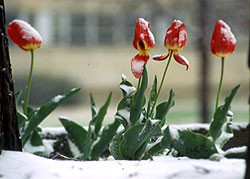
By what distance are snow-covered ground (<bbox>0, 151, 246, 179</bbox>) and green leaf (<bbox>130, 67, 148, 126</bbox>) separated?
0.19 m

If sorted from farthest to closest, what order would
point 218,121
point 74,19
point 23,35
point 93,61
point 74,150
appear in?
point 74,19, point 93,61, point 74,150, point 23,35, point 218,121

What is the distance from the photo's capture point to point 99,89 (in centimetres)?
1036

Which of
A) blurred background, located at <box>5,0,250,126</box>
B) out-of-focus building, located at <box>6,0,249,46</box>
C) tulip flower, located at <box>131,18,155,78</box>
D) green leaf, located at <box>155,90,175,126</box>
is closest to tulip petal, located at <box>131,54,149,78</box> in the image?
tulip flower, located at <box>131,18,155,78</box>

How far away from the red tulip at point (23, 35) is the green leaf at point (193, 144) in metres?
0.51

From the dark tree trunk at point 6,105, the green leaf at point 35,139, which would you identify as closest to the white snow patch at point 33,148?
the green leaf at point 35,139

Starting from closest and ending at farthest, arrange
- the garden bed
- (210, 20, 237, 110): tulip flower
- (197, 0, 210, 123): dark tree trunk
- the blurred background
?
(210, 20, 237, 110): tulip flower, the garden bed, (197, 0, 210, 123): dark tree trunk, the blurred background

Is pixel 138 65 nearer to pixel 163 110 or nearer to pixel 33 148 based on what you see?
pixel 163 110

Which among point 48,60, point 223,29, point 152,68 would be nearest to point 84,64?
point 48,60

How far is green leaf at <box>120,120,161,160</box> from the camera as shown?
83 centimetres

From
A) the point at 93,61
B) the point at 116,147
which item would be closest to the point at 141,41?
the point at 116,147

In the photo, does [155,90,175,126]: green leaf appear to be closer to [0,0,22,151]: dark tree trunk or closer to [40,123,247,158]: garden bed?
[40,123,247,158]: garden bed

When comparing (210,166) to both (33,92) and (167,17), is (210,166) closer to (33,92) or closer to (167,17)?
(167,17)

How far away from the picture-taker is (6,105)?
2.74 ft

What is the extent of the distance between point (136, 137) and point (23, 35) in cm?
43
